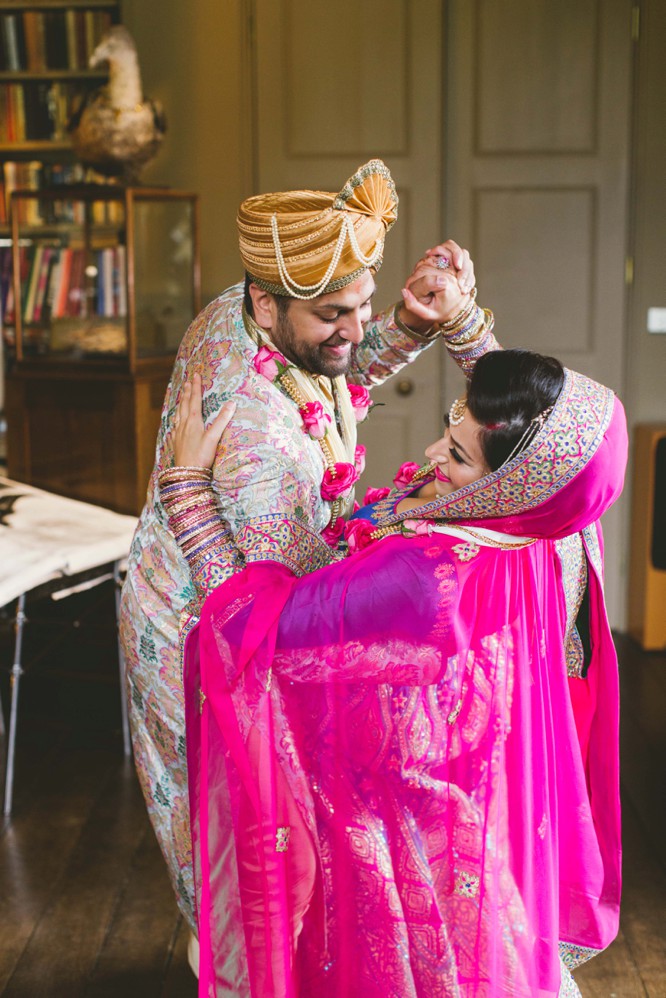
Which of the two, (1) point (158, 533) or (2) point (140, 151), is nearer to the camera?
(1) point (158, 533)

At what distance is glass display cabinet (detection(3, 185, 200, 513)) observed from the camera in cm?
380

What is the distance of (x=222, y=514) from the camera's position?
5.15ft

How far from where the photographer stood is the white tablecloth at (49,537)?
8.34ft

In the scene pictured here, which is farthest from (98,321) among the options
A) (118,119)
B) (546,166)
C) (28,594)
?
(546,166)

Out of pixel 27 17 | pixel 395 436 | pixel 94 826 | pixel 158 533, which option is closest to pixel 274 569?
pixel 158 533

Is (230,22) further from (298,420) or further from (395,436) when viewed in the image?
(298,420)

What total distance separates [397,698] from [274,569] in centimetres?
24

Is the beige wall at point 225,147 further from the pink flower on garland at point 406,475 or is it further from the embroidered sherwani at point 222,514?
the pink flower on garland at point 406,475

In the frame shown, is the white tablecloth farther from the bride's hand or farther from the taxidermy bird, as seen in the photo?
the taxidermy bird

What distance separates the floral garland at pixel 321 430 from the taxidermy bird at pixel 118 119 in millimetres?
2400

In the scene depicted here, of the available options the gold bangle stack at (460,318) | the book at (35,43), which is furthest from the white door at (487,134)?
the gold bangle stack at (460,318)

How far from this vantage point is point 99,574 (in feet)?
9.44

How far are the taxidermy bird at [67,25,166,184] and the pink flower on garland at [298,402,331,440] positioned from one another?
244 cm

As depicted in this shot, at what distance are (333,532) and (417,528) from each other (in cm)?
29
